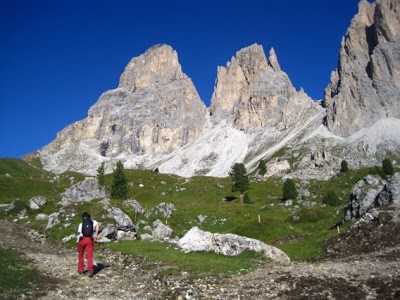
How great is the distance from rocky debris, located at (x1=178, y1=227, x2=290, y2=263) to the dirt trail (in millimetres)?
3367

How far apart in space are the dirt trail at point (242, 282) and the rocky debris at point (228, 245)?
11.0 ft

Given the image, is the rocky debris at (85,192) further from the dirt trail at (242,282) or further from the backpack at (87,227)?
the backpack at (87,227)

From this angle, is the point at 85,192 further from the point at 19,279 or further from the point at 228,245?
the point at 19,279

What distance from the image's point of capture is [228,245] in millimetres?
30859

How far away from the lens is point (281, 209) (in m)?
75.2

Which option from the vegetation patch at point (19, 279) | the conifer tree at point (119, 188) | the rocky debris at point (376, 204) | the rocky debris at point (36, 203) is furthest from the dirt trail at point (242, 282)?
the conifer tree at point (119, 188)

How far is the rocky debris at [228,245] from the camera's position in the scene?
2961 centimetres

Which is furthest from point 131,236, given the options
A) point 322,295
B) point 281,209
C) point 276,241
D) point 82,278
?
point 281,209

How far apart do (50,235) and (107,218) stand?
6.16 m

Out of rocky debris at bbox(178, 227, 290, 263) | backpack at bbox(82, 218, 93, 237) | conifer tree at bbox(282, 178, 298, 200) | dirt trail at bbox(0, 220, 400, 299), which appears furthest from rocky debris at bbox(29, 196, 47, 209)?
conifer tree at bbox(282, 178, 298, 200)

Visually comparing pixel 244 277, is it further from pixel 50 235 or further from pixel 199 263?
pixel 50 235

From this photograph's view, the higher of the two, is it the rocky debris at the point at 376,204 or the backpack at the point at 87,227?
the rocky debris at the point at 376,204

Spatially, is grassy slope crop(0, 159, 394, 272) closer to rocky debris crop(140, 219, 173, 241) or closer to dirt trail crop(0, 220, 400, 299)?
rocky debris crop(140, 219, 173, 241)

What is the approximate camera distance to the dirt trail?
18750 millimetres
